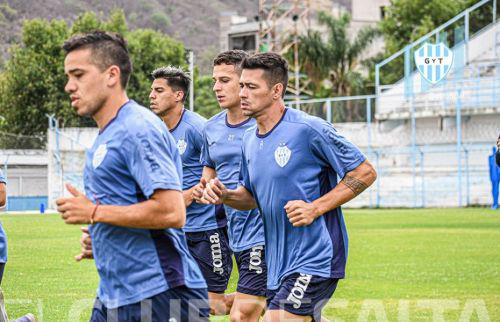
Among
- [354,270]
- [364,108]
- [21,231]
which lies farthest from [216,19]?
[354,270]

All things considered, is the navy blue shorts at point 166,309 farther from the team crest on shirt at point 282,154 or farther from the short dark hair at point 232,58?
the short dark hair at point 232,58

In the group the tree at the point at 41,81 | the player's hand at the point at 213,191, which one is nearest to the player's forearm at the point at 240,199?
the player's hand at the point at 213,191

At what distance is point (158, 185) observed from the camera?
5605 mm

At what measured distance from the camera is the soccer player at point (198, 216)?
1124 cm

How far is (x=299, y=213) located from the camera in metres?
7.39

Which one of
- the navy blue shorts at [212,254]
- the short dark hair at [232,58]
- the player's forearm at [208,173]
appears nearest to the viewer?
the short dark hair at [232,58]

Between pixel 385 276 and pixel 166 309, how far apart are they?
1129 centimetres

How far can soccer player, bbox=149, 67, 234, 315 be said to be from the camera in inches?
443

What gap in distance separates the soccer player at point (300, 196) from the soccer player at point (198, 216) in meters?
3.27

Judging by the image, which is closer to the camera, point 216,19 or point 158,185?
point 158,185

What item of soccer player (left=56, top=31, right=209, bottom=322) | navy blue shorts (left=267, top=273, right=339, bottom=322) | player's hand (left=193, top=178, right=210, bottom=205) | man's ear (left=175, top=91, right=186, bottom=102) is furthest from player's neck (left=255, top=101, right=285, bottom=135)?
man's ear (left=175, top=91, right=186, bottom=102)

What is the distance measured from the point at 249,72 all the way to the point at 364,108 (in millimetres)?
45423

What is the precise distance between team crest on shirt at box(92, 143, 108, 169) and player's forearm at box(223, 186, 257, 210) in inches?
87.9

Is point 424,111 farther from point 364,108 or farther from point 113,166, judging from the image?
point 113,166
